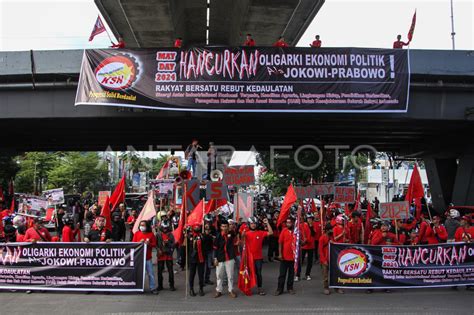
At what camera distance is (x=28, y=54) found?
15664mm

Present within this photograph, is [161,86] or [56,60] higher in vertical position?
[56,60]

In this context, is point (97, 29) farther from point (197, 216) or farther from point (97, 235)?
point (197, 216)

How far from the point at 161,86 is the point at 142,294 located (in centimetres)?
756

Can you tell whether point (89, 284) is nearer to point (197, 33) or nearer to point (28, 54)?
point (28, 54)

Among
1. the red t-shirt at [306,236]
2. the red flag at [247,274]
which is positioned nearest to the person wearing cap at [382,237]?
the red t-shirt at [306,236]

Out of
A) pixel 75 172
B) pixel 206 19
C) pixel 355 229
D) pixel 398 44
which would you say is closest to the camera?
pixel 355 229

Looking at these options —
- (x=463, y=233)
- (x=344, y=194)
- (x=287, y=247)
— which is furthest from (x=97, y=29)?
(x=463, y=233)

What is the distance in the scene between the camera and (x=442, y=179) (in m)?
27.1

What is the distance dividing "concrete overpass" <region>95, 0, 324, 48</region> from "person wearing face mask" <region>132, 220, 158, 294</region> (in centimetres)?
1467

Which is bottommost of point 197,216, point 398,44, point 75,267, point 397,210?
point 75,267

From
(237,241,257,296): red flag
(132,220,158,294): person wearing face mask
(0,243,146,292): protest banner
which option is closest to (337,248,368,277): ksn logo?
(237,241,257,296): red flag

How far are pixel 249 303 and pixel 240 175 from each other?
355cm

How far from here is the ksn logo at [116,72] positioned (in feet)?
47.5

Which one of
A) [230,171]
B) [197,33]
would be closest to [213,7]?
[197,33]
